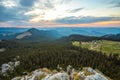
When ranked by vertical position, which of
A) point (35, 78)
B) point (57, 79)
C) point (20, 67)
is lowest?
point (20, 67)

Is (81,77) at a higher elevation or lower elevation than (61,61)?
higher

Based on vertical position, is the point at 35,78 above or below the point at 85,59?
above

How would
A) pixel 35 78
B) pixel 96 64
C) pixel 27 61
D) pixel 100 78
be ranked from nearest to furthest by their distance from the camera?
pixel 100 78
pixel 35 78
pixel 96 64
pixel 27 61

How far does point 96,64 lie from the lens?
153625 mm

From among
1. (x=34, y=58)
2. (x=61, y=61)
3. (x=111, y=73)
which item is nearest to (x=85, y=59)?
(x=61, y=61)

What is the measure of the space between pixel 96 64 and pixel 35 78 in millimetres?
101621

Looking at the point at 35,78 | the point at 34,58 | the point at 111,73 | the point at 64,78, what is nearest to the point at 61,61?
the point at 34,58

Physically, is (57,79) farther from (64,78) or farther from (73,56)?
(73,56)

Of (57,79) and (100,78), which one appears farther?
(57,79)

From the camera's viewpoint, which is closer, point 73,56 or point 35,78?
point 35,78

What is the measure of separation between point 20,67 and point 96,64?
87.7 meters

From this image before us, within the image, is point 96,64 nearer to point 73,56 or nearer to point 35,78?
point 73,56

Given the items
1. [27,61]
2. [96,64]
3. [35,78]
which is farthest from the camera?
[27,61]

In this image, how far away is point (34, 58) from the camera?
611 ft
